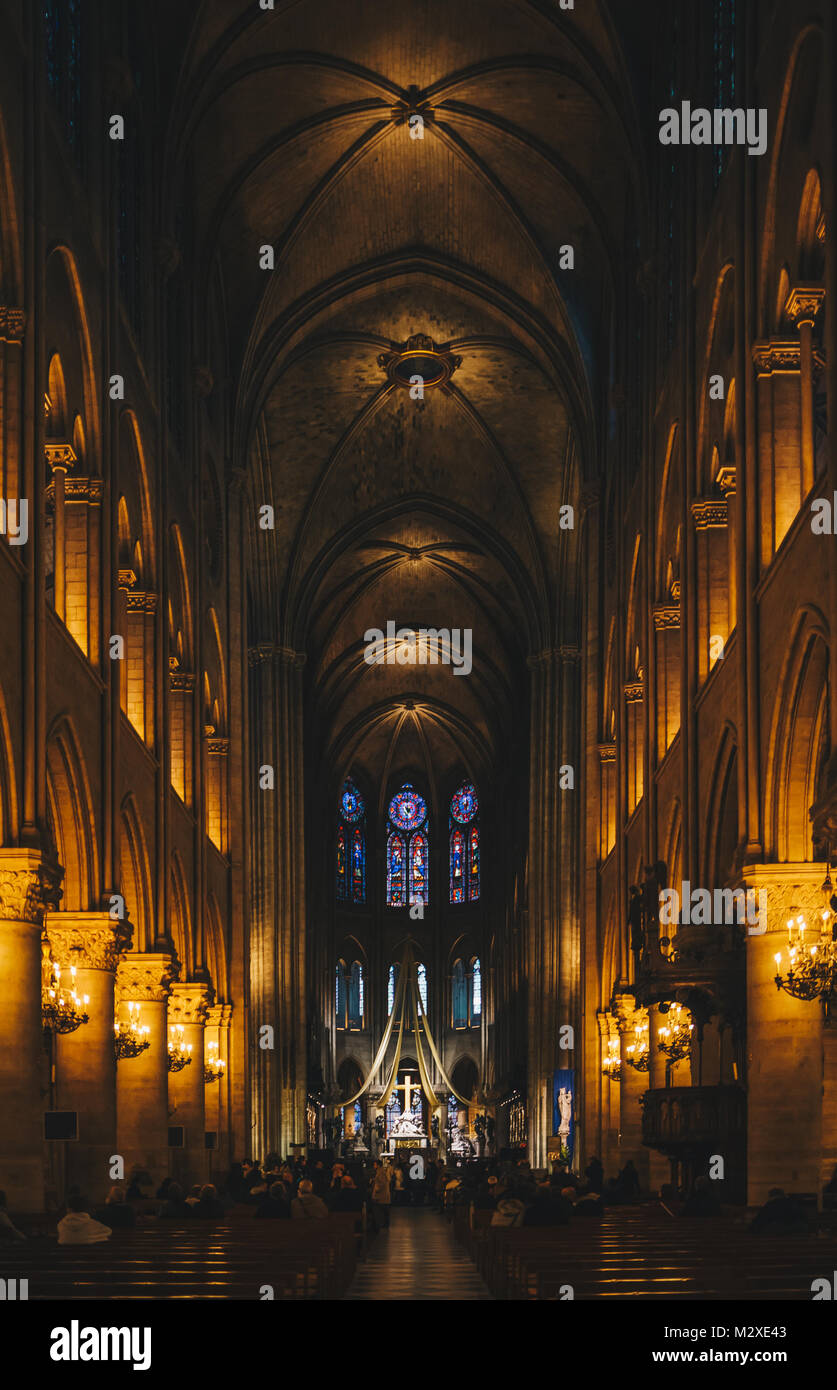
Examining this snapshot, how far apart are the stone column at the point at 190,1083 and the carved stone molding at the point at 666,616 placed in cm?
1143

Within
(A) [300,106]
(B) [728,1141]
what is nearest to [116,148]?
(A) [300,106]

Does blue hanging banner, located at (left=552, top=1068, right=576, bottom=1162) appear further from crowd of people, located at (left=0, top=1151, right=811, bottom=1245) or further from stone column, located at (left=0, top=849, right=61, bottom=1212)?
stone column, located at (left=0, top=849, right=61, bottom=1212)

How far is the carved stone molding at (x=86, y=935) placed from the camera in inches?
919

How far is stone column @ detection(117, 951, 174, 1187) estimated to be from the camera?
28844 mm

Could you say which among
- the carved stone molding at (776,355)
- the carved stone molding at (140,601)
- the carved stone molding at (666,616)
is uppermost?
the carved stone molding at (776,355)

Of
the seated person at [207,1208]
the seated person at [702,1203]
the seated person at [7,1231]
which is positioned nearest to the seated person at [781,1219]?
the seated person at [702,1203]

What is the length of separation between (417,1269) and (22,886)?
9.51 metres

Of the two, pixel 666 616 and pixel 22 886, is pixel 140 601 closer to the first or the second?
pixel 666 616

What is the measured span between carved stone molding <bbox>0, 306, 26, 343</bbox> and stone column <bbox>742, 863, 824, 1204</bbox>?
10.0 metres

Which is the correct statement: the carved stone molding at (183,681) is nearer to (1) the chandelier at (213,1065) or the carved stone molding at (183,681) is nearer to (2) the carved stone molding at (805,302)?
(1) the chandelier at (213,1065)

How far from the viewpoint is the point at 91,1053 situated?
23.8m

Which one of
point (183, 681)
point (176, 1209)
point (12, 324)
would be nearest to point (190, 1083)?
point (183, 681)

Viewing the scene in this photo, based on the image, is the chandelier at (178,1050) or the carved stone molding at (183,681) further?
the carved stone molding at (183,681)
